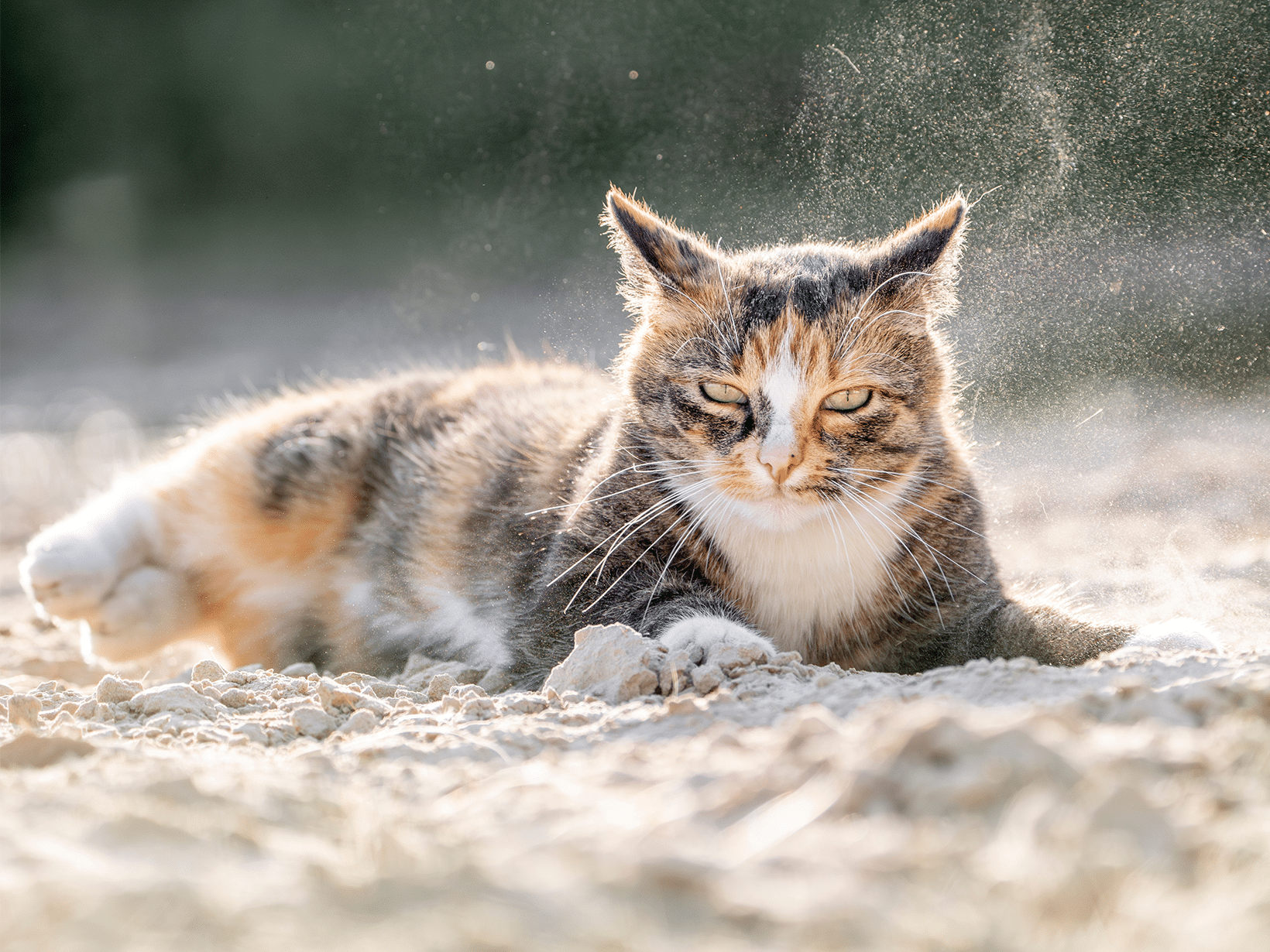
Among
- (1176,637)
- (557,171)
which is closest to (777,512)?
(1176,637)

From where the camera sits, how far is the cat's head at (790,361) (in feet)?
5.56

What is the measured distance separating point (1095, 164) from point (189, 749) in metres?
2.57

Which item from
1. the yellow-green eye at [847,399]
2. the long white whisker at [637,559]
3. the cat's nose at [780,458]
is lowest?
the long white whisker at [637,559]

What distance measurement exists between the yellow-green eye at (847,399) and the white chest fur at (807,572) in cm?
19

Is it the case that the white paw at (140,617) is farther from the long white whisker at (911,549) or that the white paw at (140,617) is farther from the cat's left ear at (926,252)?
the cat's left ear at (926,252)

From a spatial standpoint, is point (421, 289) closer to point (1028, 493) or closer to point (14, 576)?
point (14, 576)

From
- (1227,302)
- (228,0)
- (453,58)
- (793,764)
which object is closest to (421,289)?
Result: (453,58)

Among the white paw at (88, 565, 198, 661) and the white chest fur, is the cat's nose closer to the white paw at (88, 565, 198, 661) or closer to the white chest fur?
the white chest fur

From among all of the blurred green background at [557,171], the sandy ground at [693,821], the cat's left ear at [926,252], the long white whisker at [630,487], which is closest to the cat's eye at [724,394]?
the long white whisker at [630,487]

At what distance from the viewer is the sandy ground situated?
598 millimetres

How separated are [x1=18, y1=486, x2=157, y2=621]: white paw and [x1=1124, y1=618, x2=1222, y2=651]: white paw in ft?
6.99

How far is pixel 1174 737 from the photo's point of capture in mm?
853

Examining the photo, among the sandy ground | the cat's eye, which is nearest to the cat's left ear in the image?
the cat's eye

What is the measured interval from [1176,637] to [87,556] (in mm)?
2219
